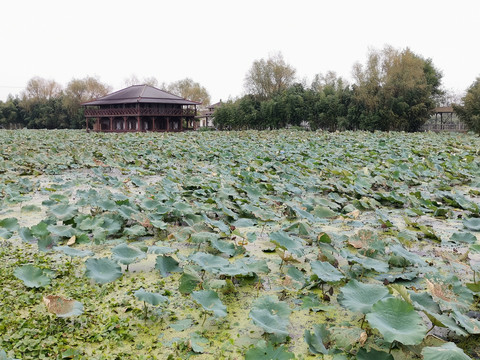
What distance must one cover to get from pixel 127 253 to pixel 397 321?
125 centimetres

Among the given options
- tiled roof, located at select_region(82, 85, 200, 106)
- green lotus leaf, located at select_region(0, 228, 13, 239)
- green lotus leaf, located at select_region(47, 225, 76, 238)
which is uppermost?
tiled roof, located at select_region(82, 85, 200, 106)

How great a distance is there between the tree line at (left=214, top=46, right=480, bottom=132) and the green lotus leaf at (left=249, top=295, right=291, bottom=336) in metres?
22.6

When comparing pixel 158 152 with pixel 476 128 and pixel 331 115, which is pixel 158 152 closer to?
pixel 476 128

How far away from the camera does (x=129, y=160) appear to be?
6.46 metres

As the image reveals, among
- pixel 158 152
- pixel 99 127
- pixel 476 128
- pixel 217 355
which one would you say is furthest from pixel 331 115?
pixel 217 355

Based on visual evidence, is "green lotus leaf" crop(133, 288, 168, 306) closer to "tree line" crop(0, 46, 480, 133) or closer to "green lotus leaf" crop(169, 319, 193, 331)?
"green lotus leaf" crop(169, 319, 193, 331)

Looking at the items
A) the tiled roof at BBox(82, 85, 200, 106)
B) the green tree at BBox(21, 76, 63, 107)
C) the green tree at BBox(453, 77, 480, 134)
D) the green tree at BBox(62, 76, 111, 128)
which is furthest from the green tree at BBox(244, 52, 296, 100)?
the green tree at BBox(21, 76, 63, 107)

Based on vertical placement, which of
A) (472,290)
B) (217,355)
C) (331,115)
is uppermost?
(331,115)

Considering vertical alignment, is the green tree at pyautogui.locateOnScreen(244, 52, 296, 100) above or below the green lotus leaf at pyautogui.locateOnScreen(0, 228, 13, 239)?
above

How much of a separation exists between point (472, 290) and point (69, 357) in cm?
155

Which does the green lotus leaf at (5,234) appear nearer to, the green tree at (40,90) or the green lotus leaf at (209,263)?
the green lotus leaf at (209,263)

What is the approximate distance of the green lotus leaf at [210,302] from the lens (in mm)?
1387

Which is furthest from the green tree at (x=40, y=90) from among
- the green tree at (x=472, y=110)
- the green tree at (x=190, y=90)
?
the green tree at (x=472, y=110)

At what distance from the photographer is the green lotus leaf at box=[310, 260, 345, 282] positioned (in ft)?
5.21
